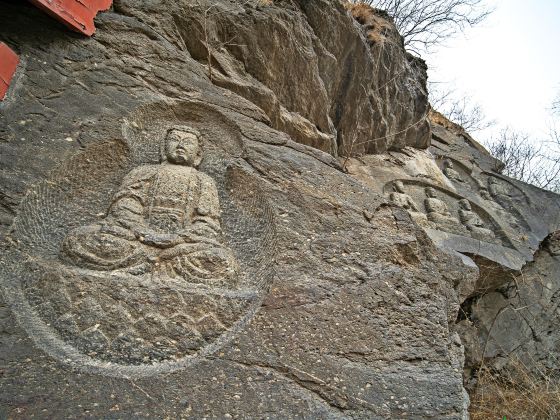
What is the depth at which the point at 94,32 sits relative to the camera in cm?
326

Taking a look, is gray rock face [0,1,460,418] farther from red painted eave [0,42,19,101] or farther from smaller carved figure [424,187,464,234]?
smaller carved figure [424,187,464,234]

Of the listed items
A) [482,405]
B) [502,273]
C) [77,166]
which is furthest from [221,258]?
[502,273]

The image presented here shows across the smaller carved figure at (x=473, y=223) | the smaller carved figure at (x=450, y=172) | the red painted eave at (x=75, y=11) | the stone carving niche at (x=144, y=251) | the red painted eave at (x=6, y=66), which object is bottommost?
the stone carving niche at (x=144, y=251)

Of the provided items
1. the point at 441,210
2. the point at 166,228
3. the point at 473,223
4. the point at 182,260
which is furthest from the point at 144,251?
the point at 473,223

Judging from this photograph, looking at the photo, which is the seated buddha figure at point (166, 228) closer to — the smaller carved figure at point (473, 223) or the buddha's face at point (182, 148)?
the buddha's face at point (182, 148)

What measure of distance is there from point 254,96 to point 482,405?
13.1 feet

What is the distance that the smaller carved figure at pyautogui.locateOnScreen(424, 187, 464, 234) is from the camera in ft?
17.9

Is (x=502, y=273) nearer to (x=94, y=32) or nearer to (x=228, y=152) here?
(x=228, y=152)

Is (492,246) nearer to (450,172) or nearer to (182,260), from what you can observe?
(450,172)

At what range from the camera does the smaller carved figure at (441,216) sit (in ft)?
17.9

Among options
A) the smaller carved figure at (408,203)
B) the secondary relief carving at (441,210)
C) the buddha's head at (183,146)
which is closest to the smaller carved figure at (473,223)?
the secondary relief carving at (441,210)

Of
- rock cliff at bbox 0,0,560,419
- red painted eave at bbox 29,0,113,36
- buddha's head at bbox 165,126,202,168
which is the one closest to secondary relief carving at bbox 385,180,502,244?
rock cliff at bbox 0,0,560,419

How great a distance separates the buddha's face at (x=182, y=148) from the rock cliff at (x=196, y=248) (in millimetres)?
16

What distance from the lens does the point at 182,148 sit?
122 inches
